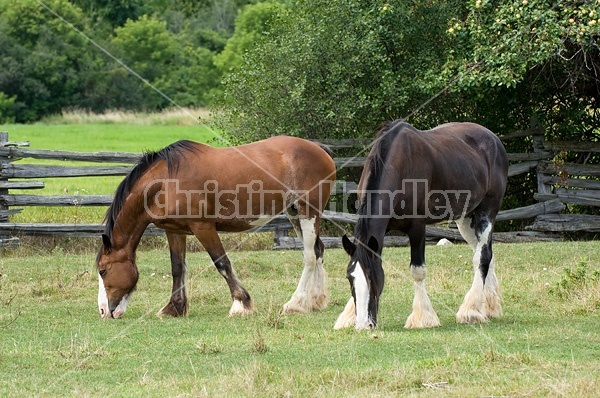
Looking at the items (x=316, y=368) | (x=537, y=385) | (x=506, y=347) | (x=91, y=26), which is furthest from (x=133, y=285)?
(x=91, y=26)

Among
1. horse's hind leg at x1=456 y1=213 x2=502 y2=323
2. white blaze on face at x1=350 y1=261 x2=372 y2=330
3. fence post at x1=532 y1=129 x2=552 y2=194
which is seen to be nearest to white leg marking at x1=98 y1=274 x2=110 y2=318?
white blaze on face at x1=350 y1=261 x2=372 y2=330

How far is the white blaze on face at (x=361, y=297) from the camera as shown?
24.4ft

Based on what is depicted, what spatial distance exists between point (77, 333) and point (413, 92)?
8515mm

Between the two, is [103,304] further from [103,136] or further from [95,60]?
[95,60]

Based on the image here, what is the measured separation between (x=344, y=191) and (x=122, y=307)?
20.0 ft

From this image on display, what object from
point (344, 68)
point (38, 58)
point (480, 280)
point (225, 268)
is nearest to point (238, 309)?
point (225, 268)

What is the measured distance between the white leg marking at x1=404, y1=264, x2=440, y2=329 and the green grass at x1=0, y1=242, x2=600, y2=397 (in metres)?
0.16

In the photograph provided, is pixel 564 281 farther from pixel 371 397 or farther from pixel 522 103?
pixel 522 103

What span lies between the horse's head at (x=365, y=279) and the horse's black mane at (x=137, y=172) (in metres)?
2.45

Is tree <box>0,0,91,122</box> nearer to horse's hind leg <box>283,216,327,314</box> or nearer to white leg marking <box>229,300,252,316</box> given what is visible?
horse's hind leg <box>283,216,327,314</box>

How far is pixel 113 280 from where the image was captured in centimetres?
901

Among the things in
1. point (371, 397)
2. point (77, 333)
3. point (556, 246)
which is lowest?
point (556, 246)

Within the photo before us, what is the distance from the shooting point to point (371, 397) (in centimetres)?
546

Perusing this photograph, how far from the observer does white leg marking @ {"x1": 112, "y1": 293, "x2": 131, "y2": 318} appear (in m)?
8.94
